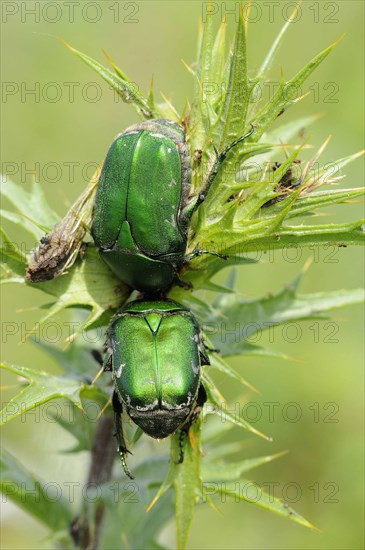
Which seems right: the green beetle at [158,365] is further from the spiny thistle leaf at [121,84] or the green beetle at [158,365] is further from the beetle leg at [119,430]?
the spiny thistle leaf at [121,84]

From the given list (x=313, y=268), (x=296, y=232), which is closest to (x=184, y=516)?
(x=296, y=232)

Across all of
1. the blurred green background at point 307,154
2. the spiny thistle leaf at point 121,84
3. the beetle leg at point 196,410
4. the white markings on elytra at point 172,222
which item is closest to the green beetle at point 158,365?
the beetle leg at point 196,410

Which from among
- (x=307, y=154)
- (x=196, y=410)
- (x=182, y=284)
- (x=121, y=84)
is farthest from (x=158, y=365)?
(x=307, y=154)

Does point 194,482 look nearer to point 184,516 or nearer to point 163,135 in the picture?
point 184,516

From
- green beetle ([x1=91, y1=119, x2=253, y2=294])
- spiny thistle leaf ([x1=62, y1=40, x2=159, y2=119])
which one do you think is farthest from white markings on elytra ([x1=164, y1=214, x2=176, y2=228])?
spiny thistle leaf ([x1=62, y1=40, x2=159, y2=119])

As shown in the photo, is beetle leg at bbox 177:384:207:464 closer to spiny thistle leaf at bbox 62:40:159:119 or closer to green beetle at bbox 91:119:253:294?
green beetle at bbox 91:119:253:294

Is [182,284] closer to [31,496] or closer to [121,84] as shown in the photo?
[121,84]
